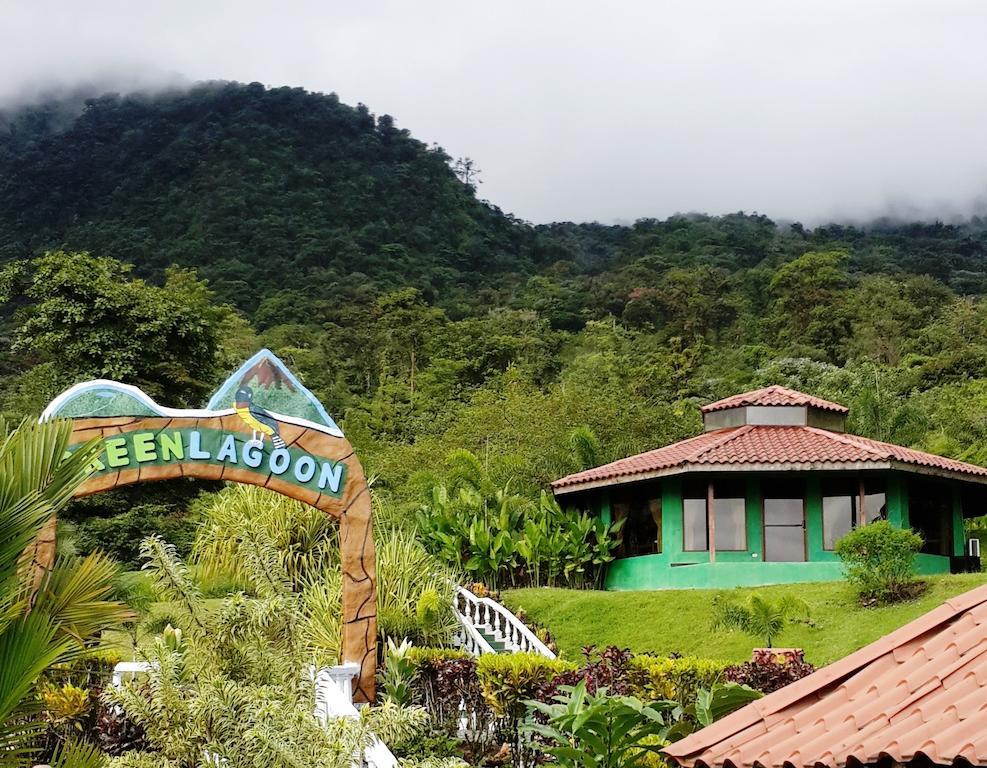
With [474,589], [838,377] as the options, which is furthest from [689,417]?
[474,589]

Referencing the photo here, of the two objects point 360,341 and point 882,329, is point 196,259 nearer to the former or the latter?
point 360,341

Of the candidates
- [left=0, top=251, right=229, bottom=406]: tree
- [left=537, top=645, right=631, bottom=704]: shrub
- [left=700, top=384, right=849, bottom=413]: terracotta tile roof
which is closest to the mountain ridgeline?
[left=0, top=251, right=229, bottom=406]: tree

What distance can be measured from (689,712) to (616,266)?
56.6 m

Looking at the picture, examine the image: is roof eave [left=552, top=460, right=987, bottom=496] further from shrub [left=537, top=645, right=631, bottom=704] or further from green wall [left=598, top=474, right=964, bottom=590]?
shrub [left=537, top=645, right=631, bottom=704]

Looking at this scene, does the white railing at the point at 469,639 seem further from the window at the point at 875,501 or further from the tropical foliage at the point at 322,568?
the window at the point at 875,501

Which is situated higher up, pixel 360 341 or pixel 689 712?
pixel 360 341

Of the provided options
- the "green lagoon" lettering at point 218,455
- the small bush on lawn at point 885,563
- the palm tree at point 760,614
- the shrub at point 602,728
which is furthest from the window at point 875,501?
the shrub at point 602,728

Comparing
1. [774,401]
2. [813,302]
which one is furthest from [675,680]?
[813,302]

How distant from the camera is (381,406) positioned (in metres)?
42.5

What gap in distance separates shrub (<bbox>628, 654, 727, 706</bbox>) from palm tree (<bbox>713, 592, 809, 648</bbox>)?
4600 mm

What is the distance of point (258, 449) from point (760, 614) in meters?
6.78

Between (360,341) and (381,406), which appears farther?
(360,341)

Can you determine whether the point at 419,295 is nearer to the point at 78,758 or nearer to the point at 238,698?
the point at 238,698

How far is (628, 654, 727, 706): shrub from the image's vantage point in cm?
1218
